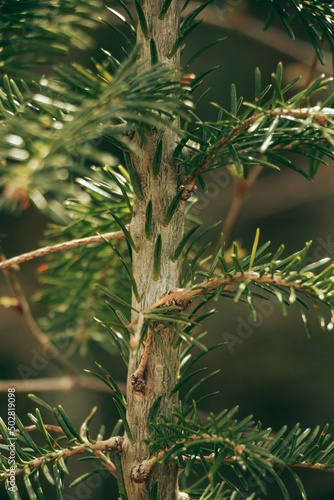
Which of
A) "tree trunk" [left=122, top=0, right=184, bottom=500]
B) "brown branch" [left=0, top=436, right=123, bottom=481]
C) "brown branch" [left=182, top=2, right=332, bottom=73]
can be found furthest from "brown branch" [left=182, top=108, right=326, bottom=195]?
"brown branch" [left=182, top=2, right=332, bottom=73]

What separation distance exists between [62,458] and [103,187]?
19 centimetres

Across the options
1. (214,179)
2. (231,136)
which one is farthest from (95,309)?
(214,179)

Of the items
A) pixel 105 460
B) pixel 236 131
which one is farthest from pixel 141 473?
pixel 236 131

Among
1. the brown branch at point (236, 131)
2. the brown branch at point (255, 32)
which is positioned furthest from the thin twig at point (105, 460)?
the brown branch at point (255, 32)

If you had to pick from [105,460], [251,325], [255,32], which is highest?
[255,32]

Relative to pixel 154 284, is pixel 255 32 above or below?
above

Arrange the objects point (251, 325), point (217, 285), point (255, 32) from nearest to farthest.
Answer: point (217, 285)
point (255, 32)
point (251, 325)

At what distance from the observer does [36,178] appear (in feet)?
0.78

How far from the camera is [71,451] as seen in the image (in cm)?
40

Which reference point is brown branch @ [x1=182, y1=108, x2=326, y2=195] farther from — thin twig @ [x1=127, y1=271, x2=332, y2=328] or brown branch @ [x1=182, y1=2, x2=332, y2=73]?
brown branch @ [x1=182, y1=2, x2=332, y2=73]

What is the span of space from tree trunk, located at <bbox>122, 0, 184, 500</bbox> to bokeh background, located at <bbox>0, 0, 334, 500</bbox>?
0.91m

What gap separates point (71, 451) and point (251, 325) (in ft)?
3.26

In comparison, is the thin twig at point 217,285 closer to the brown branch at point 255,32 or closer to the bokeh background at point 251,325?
the brown branch at point 255,32

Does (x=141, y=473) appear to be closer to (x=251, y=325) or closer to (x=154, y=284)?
(x=154, y=284)
